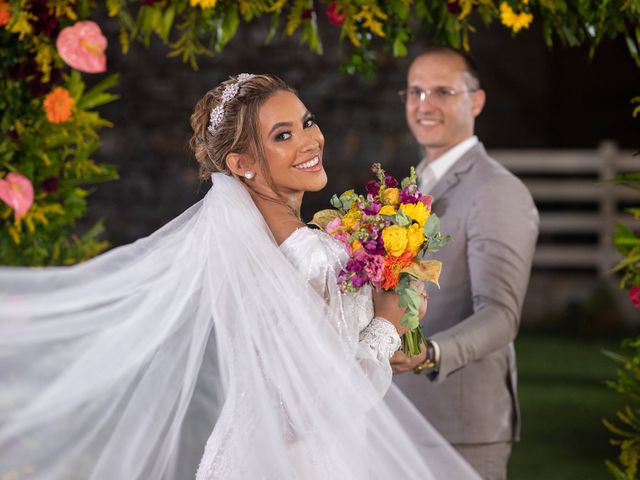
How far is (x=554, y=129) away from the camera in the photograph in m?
13.7

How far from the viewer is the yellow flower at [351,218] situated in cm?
291

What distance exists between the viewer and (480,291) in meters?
3.80

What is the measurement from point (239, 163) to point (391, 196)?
0.44 m

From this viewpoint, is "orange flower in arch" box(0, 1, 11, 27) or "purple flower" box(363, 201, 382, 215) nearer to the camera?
"purple flower" box(363, 201, 382, 215)

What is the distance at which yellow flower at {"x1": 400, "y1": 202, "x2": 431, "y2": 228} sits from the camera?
2861 mm

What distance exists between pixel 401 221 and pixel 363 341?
35 cm

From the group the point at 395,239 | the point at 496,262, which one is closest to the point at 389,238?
the point at 395,239

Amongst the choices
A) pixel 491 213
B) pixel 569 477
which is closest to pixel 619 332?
pixel 569 477

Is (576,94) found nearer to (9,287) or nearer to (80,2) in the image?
(80,2)

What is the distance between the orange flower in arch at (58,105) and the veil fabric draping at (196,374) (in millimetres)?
951

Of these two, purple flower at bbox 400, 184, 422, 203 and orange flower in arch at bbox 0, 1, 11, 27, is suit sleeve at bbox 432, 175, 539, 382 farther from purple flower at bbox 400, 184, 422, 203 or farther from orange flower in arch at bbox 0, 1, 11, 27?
orange flower in arch at bbox 0, 1, 11, 27

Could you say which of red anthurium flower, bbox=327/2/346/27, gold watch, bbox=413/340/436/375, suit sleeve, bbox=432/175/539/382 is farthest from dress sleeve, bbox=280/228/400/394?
red anthurium flower, bbox=327/2/346/27

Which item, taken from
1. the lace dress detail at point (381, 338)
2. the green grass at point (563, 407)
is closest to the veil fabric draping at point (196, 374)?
the lace dress detail at point (381, 338)

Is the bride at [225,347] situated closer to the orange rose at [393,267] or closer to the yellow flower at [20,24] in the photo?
the orange rose at [393,267]
